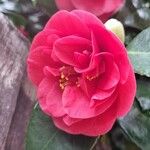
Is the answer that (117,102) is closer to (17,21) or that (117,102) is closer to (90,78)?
(90,78)

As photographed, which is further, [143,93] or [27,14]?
[27,14]

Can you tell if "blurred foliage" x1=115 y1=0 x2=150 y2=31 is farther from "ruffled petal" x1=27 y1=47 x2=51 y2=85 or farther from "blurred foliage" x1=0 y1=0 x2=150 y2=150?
"ruffled petal" x1=27 y1=47 x2=51 y2=85

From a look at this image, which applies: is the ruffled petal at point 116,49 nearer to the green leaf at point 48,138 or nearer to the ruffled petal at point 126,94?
the ruffled petal at point 126,94

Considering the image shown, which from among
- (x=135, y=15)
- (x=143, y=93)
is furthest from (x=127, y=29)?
(x=143, y=93)

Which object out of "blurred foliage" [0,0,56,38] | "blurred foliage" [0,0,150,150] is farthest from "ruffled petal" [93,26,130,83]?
"blurred foliage" [0,0,56,38]

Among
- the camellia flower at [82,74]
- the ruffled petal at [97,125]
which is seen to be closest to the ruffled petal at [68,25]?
the camellia flower at [82,74]

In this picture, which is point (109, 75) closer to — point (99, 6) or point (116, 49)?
point (116, 49)

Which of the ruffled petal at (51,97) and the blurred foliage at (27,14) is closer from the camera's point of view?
the ruffled petal at (51,97)

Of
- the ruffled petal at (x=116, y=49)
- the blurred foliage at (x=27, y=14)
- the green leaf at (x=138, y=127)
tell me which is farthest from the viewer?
the blurred foliage at (x=27, y=14)
